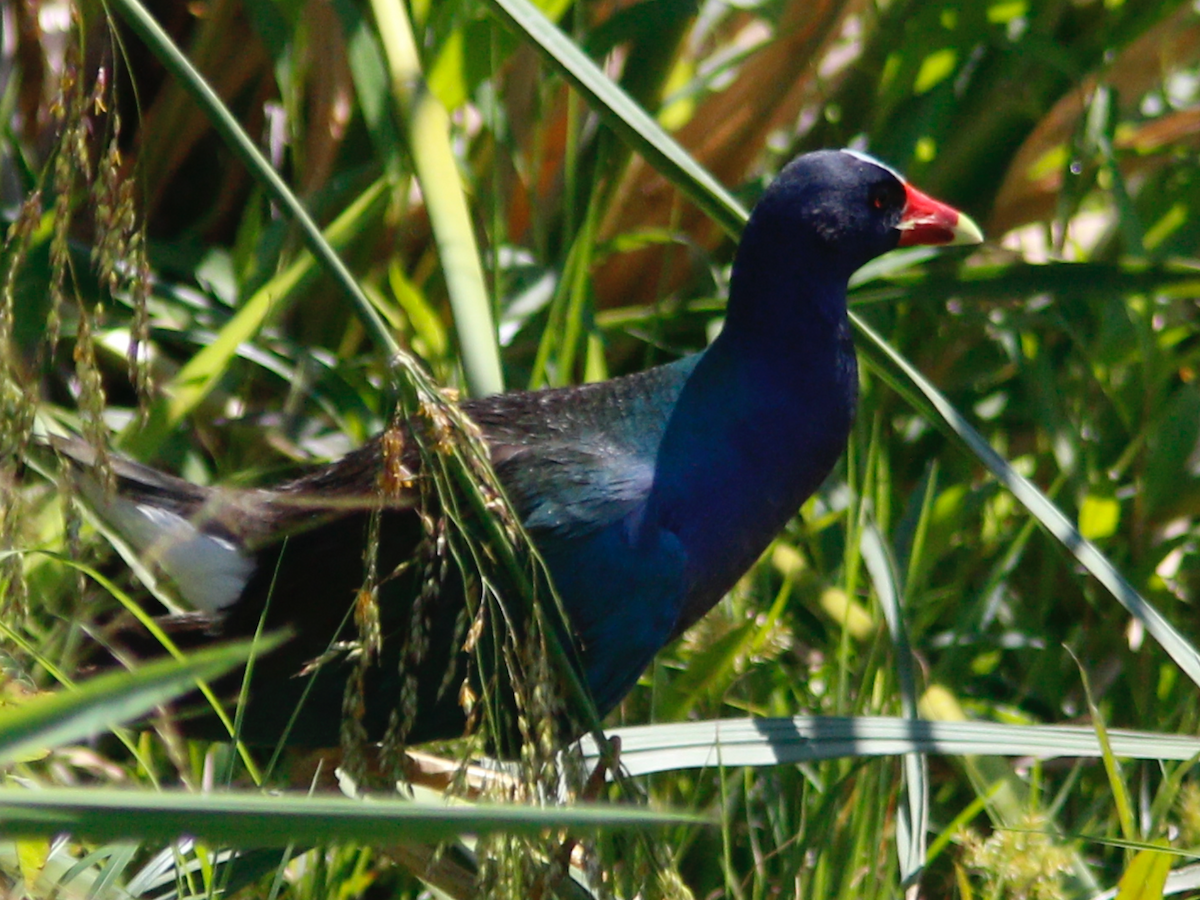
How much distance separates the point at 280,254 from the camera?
6.23 feet

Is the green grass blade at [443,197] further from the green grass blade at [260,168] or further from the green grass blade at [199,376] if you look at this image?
the green grass blade at [260,168]

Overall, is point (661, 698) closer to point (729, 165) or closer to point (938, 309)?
point (938, 309)

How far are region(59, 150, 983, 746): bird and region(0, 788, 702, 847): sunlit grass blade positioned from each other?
0.88 metres

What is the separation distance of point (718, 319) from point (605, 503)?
0.66 metres

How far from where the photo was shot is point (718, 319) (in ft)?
6.53

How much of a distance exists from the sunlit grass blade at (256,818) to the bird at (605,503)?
88cm

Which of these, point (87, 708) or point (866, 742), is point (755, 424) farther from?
point (87, 708)

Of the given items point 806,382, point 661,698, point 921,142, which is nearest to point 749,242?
point 806,382

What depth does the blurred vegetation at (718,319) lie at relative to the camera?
1382 millimetres

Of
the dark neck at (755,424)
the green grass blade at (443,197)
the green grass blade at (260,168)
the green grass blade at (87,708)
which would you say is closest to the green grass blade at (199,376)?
the green grass blade at (443,197)

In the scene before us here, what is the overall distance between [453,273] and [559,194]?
89cm

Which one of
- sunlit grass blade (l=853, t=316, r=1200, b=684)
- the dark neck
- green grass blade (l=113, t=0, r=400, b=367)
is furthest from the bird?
green grass blade (l=113, t=0, r=400, b=367)

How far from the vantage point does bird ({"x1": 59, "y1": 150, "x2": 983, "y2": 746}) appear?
1.39 meters

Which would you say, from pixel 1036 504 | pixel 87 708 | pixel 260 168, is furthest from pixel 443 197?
pixel 87 708
